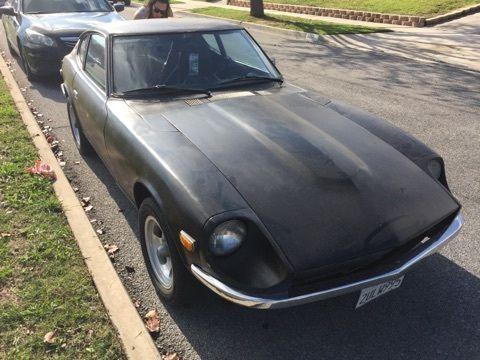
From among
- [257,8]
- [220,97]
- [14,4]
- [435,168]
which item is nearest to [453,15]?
[257,8]

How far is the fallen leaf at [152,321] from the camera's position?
8.70 feet

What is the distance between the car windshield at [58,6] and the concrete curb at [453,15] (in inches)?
394

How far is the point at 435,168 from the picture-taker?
10.0ft

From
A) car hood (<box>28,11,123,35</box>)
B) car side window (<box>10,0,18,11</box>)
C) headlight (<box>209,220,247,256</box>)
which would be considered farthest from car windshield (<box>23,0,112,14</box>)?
headlight (<box>209,220,247,256</box>)

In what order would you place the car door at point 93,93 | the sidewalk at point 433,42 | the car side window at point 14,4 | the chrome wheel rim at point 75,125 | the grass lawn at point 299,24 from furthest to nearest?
the grass lawn at point 299,24, the sidewalk at point 433,42, the car side window at point 14,4, the chrome wheel rim at point 75,125, the car door at point 93,93

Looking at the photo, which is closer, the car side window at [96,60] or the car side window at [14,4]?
the car side window at [96,60]

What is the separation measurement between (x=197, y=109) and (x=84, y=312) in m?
1.61

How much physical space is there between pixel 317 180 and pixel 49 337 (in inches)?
70.9

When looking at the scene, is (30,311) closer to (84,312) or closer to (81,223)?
(84,312)

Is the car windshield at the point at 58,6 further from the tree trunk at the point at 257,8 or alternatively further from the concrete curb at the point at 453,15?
the concrete curb at the point at 453,15

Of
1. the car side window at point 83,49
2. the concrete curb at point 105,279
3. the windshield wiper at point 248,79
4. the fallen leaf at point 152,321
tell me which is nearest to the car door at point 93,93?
the car side window at point 83,49

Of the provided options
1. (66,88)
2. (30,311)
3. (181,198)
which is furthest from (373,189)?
(66,88)

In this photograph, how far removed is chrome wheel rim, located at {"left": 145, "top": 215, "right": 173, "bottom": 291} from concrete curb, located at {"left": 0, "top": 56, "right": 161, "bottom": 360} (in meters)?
0.25

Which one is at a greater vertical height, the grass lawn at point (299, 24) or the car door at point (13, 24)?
the car door at point (13, 24)
